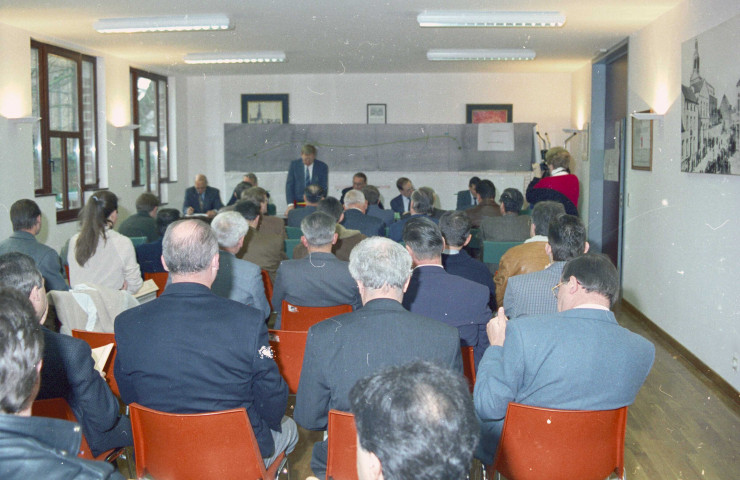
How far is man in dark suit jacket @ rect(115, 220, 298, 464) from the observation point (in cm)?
213

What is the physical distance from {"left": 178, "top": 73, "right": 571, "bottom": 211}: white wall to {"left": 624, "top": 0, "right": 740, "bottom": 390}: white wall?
12.3 ft

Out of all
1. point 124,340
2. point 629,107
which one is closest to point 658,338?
point 629,107

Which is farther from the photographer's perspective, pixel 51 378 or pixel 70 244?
pixel 70 244

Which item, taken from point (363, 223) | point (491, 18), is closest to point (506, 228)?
point (363, 223)

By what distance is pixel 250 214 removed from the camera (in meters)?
5.04

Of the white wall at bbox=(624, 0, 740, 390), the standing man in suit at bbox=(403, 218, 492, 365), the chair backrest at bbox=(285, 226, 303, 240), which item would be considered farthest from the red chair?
the chair backrest at bbox=(285, 226, 303, 240)

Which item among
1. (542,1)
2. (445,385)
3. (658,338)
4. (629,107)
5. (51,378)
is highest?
(542,1)

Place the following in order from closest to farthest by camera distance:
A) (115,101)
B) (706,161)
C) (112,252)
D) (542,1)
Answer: (112,252) → (706,161) → (542,1) → (115,101)

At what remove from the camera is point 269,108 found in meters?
11.7

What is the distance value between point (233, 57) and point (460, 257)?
20.7 ft

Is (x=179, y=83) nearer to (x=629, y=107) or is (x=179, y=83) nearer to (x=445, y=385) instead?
(x=629, y=107)

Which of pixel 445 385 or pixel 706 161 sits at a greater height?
pixel 706 161

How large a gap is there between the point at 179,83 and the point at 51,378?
10.2m

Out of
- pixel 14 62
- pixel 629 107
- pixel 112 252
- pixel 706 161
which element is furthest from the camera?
pixel 629 107
